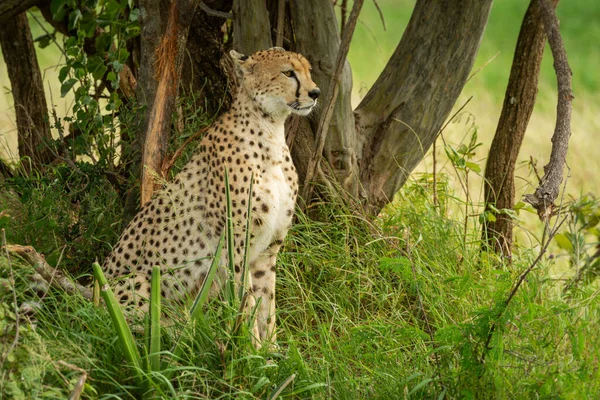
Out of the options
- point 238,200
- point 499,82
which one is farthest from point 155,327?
point 499,82

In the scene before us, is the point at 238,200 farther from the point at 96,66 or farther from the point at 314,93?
the point at 96,66

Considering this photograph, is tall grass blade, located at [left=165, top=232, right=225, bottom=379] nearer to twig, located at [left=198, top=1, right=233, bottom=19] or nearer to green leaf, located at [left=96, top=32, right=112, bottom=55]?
twig, located at [left=198, top=1, right=233, bottom=19]

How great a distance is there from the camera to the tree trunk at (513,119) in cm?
390

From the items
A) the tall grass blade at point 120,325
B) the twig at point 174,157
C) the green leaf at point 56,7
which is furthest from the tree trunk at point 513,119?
the green leaf at point 56,7

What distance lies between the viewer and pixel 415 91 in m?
3.76

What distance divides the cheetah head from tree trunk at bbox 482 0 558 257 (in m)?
1.15

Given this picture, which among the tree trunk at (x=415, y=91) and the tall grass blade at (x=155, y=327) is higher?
the tree trunk at (x=415, y=91)

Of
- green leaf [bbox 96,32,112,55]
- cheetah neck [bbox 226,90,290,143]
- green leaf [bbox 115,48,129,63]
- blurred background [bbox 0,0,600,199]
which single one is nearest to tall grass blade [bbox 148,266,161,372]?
cheetah neck [bbox 226,90,290,143]

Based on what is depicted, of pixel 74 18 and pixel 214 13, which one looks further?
pixel 74 18

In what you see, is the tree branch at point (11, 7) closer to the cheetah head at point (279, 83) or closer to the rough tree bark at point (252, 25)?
the rough tree bark at point (252, 25)

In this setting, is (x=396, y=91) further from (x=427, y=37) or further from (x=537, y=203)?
(x=537, y=203)

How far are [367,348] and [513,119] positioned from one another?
157 cm

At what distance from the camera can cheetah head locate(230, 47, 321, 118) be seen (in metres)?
3.09

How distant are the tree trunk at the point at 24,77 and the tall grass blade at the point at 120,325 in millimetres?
2339
